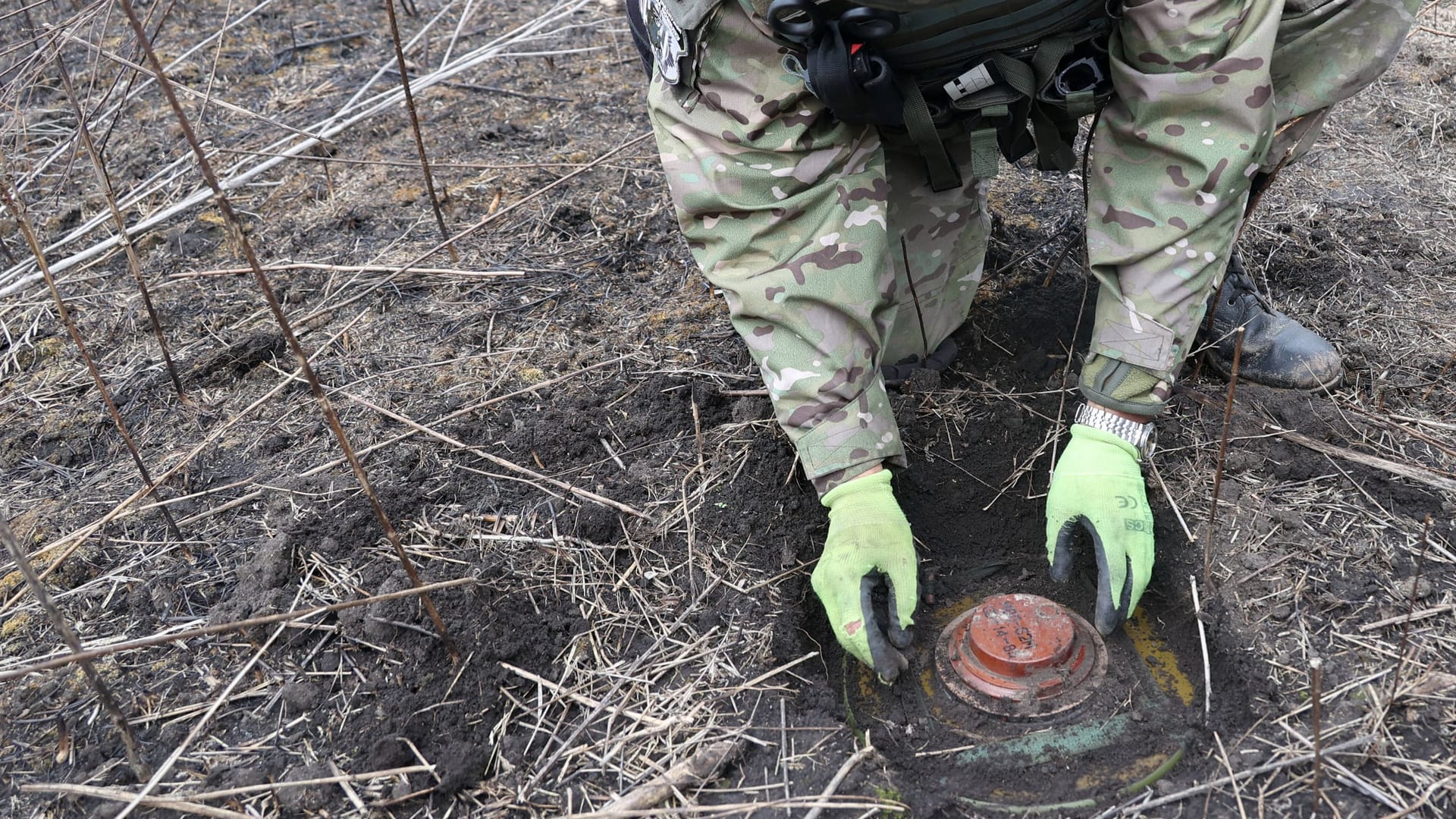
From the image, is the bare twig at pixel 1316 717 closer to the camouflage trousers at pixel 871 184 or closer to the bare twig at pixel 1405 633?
the bare twig at pixel 1405 633

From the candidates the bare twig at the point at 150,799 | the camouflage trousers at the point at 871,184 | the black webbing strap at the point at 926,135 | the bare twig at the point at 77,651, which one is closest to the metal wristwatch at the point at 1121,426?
the camouflage trousers at the point at 871,184

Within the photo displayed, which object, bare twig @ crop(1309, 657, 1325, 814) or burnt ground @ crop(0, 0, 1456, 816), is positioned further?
burnt ground @ crop(0, 0, 1456, 816)

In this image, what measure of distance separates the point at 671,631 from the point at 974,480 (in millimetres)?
855

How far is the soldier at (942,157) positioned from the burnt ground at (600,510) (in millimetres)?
189

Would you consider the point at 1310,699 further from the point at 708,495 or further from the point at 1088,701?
the point at 708,495

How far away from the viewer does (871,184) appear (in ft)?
7.04

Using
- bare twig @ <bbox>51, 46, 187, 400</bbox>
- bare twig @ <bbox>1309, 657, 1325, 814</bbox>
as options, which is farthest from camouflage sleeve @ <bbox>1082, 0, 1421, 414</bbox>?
bare twig @ <bbox>51, 46, 187, 400</bbox>

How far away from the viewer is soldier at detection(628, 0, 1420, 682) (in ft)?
6.42

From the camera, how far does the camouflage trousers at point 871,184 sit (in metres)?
1.99

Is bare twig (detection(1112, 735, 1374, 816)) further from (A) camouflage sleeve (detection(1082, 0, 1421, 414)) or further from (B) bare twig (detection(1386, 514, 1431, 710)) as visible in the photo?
(A) camouflage sleeve (detection(1082, 0, 1421, 414))

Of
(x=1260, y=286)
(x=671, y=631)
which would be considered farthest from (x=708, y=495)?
(x=1260, y=286)

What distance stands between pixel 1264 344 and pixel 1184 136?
0.77m

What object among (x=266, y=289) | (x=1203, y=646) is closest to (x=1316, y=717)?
(x=1203, y=646)

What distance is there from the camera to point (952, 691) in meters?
1.98
